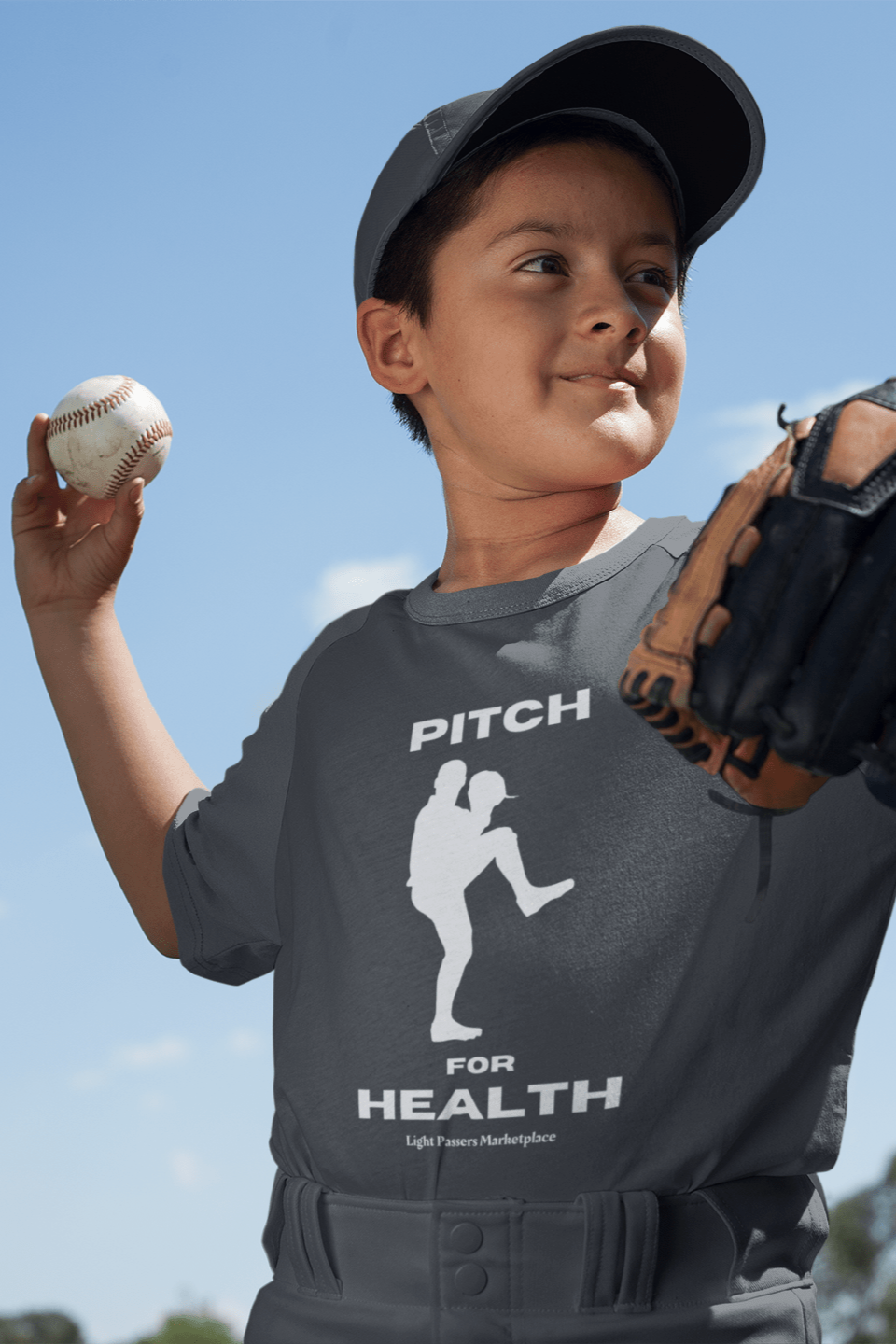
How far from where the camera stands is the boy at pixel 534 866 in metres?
1.85

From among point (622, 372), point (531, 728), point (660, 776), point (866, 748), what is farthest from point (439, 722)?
point (866, 748)

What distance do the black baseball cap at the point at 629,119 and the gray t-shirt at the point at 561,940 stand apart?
2.59 ft

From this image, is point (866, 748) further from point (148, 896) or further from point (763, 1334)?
point (148, 896)

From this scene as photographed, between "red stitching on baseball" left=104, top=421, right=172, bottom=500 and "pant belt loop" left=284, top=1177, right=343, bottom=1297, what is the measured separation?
160 centimetres

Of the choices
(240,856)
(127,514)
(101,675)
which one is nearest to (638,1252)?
(240,856)

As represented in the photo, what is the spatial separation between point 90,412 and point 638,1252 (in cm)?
207

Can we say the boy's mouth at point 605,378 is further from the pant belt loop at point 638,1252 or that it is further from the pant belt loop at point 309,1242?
the pant belt loop at point 309,1242

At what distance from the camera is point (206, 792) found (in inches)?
111

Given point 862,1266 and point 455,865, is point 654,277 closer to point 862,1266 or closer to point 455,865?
point 455,865

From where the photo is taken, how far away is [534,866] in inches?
78.5

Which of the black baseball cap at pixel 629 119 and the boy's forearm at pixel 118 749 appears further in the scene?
the boy's forearm at pixel 118 749

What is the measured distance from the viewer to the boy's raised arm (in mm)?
2758

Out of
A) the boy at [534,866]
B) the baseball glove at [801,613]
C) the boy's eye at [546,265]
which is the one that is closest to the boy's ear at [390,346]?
the boy at [534,866]

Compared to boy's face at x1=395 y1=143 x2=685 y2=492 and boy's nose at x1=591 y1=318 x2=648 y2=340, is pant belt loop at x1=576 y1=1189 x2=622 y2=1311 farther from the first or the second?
boy's nose at x1=591 y1=318 x2=648 y2=340
